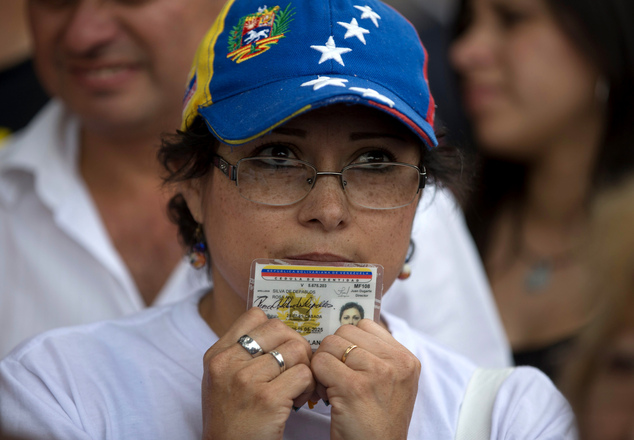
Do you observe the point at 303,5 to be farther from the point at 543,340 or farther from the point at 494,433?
the point at 543,340

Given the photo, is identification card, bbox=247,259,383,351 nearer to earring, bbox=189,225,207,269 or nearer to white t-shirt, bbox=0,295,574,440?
white t-shirt, bbox=0,295,574,440

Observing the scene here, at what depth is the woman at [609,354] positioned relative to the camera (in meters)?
1.45

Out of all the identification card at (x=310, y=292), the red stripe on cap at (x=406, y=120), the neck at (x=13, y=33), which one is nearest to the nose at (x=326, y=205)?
the identification card at (x=310, y=292)

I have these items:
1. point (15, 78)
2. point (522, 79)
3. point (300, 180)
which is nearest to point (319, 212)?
point (300, 180)

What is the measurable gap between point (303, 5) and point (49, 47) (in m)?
1.66

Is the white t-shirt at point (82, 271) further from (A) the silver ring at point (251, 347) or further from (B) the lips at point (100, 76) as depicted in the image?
(A) the silver ring at point (251, 347)

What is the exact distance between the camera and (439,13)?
676cm

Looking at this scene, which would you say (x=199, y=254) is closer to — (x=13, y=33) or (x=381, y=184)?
(x=381, y=184)

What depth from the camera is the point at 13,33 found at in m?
4.71

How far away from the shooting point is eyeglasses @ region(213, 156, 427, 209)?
6.14ft

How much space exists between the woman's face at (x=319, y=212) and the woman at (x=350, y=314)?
0.12 m

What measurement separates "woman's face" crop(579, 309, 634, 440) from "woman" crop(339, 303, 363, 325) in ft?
1.95

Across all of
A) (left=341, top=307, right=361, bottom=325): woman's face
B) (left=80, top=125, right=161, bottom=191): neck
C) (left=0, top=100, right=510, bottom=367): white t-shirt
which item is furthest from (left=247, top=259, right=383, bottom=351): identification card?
(left=80, top=125, right=161, bottom=191): neck

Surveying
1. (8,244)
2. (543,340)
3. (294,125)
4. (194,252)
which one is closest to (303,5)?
(294,125)
